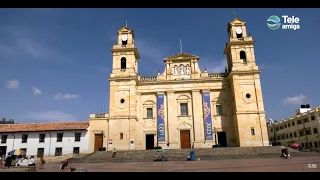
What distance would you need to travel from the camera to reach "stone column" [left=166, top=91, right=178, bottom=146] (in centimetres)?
3142

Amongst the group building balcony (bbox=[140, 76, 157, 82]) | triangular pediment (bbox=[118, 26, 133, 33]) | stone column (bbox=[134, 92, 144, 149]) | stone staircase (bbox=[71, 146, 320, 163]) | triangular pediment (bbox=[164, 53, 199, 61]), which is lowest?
stone staircase (bbox=[71, 146, 320, 163])

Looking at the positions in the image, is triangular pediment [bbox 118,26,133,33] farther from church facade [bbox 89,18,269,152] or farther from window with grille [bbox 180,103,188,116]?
window with grille [bbox 180,103,188,116]

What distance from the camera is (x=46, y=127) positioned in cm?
3384

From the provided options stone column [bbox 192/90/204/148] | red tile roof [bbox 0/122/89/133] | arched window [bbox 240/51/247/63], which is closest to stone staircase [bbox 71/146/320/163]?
stone column [bbox 192/90/204/148]

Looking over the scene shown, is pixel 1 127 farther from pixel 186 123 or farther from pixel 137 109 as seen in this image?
pixel 186 123

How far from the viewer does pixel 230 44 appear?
1280 inches

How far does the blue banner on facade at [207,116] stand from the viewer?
3099 cm

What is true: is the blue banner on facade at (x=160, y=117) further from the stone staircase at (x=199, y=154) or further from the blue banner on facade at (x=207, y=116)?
the blue banner on facade at (x=207, y=116)

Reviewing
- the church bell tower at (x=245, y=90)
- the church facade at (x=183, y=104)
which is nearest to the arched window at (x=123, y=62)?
the church facade at (x=183, y=104)

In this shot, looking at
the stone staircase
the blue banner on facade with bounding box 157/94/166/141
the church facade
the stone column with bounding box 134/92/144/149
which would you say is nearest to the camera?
the stone staircase

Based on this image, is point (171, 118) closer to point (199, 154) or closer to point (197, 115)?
point (197, 115)

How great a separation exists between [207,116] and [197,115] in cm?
131

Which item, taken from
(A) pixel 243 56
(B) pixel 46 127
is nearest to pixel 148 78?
(A) pixel 243 56

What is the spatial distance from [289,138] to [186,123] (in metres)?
29.8
